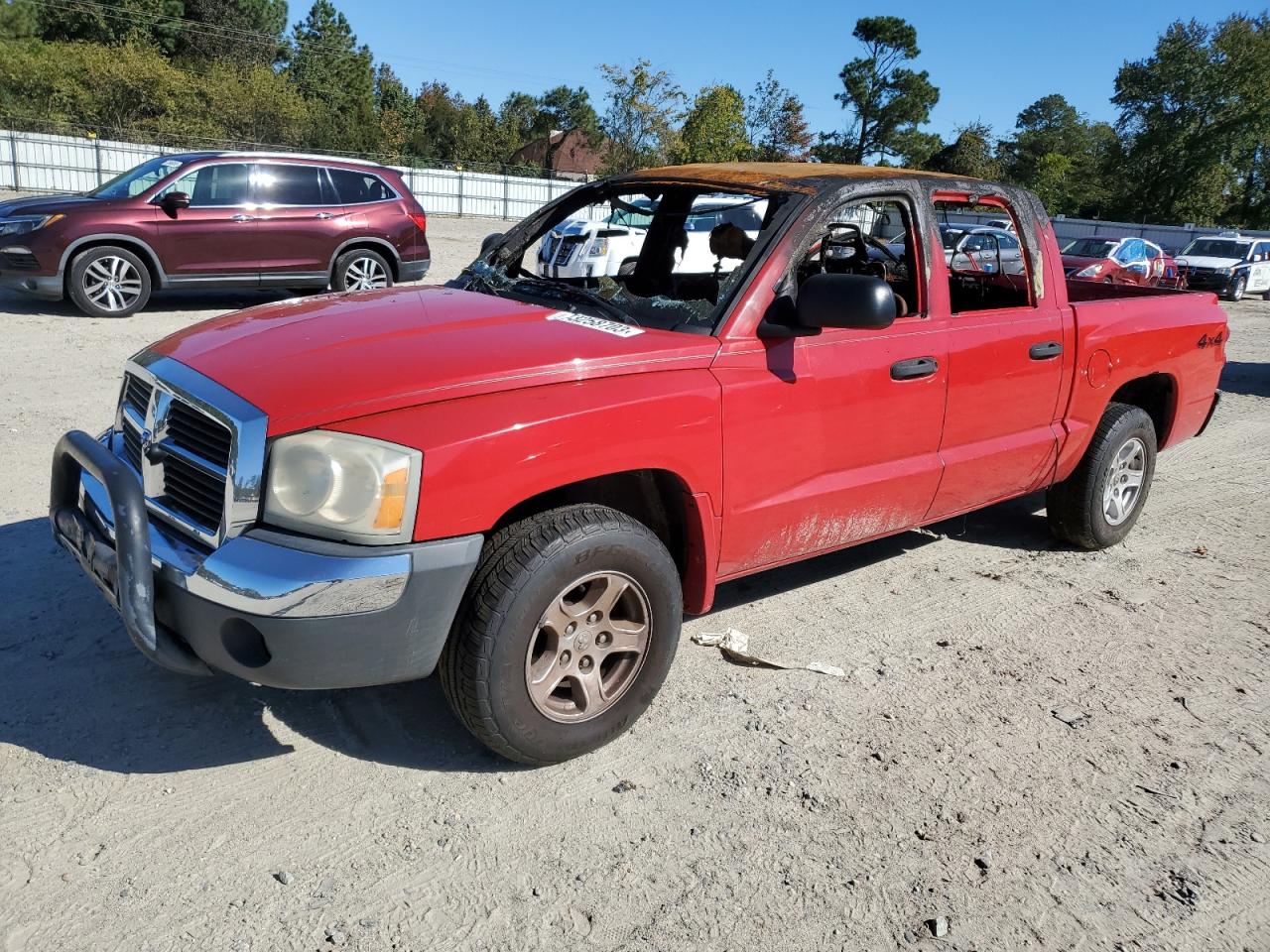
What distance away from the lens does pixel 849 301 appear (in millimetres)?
3273

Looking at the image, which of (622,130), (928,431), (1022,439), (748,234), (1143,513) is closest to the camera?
(748,234)

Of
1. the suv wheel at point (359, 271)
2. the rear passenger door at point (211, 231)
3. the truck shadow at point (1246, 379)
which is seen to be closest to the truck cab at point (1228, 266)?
the truck shadow at point (1246, 379)

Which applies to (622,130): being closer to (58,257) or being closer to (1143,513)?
(58,257)

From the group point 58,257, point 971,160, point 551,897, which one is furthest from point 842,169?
point 971,160

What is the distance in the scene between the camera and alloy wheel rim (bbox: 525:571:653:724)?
3.03m

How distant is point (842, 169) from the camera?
413 centimetres

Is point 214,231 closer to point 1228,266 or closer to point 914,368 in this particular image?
point 914,368

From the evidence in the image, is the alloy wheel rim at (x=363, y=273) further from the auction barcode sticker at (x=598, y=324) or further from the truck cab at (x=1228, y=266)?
the truck cab at (x=1228, y=266)

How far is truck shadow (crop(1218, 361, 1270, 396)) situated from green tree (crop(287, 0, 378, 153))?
140 feet

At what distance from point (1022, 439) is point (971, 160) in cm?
6037

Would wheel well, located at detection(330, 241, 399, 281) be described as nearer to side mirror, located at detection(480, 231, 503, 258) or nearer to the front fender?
side mirror, located at detection(480, 231, 503, 258)

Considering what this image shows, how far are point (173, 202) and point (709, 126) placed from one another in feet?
134

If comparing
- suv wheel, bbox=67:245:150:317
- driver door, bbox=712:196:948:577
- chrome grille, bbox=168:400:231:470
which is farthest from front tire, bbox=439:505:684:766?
suv wheel, bbox=67:245:150:317

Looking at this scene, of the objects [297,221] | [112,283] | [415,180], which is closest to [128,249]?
[112,283]
